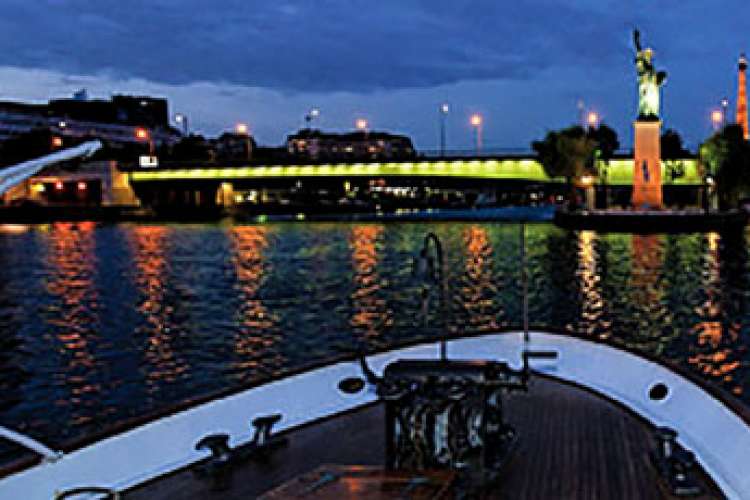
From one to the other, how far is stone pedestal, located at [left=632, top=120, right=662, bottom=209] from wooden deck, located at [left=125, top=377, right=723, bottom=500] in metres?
80.7

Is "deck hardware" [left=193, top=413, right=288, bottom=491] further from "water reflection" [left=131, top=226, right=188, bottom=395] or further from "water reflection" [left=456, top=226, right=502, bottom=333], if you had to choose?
"water reflection" [left=131, top=226, right=188, bottom=395]

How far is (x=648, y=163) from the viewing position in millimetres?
88125

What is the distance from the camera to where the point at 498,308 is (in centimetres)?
3441

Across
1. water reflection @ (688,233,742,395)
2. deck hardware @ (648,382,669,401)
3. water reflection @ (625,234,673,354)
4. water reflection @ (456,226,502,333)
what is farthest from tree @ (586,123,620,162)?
deck hardware @ (648,382,669,401)

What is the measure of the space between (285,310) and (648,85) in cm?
6592

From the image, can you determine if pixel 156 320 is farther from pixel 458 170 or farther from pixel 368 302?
pixel 458 170

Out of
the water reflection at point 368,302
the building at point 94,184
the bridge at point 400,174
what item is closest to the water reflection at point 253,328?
the water reflection at point 368,302

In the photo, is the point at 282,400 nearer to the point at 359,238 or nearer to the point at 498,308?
the point at 498,308

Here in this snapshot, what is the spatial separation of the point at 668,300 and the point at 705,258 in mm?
19210

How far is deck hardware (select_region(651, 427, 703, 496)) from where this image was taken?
22.6 feet

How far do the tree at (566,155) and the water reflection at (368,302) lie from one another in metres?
42.0

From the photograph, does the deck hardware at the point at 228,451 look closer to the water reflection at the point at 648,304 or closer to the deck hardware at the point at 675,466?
the deck hardware at the point at 675,466

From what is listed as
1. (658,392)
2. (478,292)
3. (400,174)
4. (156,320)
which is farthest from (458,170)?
(658,392)

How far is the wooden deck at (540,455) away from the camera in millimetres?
7246
